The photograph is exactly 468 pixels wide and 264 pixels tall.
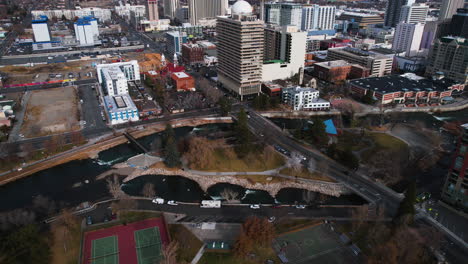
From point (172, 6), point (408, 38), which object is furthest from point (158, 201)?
point (172, 6)

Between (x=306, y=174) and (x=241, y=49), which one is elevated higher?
(x=241, y=49)

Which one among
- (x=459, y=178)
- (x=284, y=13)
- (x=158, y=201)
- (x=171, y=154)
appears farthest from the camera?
(x=284, y=13)

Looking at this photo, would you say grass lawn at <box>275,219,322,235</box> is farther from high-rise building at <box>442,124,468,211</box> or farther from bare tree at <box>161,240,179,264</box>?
high-rise building at <box>442,124,468,211</box>

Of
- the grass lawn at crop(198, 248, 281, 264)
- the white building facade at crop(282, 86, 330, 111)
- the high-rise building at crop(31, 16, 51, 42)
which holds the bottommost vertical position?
the grass lawn at crop(198, 248, 281, 264)

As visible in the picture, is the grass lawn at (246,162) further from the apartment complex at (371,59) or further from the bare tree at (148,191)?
the apartment complex at (371,59)

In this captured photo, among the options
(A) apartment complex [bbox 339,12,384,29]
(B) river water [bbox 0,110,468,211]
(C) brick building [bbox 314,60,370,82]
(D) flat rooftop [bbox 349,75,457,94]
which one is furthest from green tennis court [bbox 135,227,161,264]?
(A) apartment complex [bbox 339,12,384,29]

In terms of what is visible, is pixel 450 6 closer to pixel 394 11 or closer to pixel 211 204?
pixel 394 11
